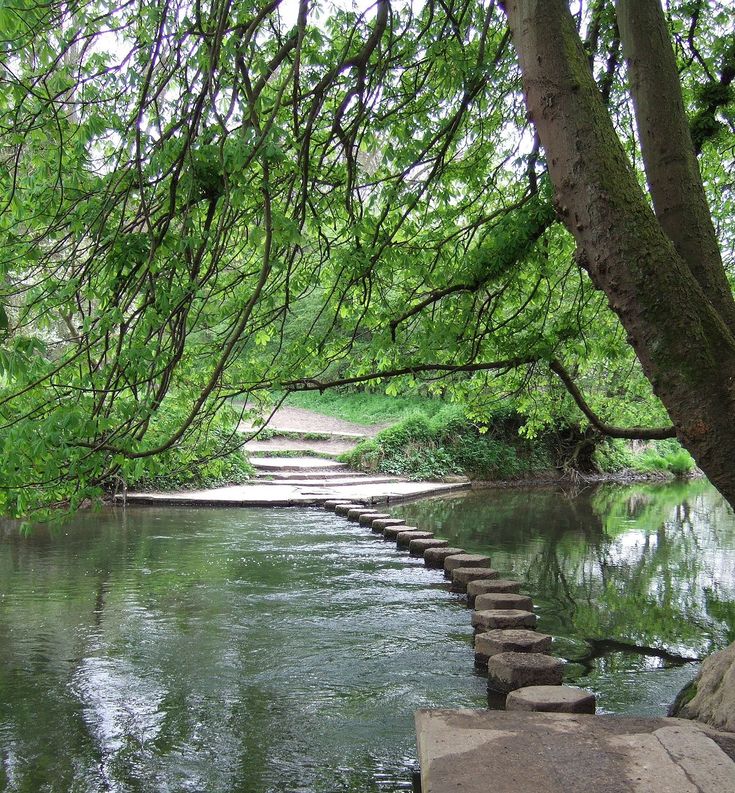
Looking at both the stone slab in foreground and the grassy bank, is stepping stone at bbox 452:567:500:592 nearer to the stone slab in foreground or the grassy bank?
the stone slab in foreground

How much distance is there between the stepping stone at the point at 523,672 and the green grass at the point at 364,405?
23620mm

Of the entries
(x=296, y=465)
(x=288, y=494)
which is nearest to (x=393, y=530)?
(x=288, y=494)

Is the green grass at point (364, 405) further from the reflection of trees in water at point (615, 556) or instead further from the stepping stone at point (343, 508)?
the stepping stone at point (343, 508)

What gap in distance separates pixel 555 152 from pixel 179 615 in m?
5.88

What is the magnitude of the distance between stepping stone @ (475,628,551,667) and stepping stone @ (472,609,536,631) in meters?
0.44

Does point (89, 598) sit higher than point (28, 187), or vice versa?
point (28, 187)

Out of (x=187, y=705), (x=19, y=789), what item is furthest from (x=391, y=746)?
(x=19, y=789)

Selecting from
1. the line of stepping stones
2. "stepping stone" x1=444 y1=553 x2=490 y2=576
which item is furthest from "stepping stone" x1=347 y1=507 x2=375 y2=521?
"stepping stone" x1=444 y1=553 x2=490 y2=576

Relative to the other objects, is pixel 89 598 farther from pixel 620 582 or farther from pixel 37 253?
pixel 620 582

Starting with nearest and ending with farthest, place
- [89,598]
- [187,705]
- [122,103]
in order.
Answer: [187,705] < [122,103] < [89,598]

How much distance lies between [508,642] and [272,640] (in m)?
2.04

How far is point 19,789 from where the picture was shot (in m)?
4.01

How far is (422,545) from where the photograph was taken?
1075 centimetres

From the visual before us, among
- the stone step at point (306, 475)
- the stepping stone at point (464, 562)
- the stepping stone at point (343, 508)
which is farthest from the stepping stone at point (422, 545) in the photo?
the stone step at point (306, 475)
